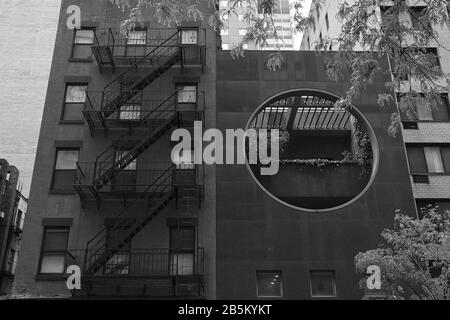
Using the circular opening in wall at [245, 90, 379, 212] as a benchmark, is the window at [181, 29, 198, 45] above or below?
above

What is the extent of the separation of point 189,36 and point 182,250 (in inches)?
429

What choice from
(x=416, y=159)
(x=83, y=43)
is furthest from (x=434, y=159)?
(x=83, y=43)

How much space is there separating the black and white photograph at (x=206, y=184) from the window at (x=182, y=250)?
0.05 m

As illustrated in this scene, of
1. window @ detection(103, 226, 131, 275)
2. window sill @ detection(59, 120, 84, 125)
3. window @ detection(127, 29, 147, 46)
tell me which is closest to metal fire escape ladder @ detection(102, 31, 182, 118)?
window @ detection(127, 29, 147, 46)

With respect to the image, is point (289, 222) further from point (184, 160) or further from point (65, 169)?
point (65, 169)

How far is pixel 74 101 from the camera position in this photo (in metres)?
23.4

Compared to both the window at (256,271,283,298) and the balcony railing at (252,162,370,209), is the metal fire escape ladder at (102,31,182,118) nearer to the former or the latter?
the balcony railing at (252,162,370,209)

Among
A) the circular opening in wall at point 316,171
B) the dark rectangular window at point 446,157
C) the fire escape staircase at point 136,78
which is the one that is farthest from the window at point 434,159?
the fire escape staircase at point 136,78

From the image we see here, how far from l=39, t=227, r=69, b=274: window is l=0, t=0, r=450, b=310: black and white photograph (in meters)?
0.05

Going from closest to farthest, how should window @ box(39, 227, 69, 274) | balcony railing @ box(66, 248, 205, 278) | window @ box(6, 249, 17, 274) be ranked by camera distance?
balcony railing @ box(66, 248, 205, 278) < window @ box(39, 227, 69, 274) < window @ box(6, 249, 17, 274)

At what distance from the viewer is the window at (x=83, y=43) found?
24.5 meters

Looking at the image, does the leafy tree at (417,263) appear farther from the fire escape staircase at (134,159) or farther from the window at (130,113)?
the window at (130,113)

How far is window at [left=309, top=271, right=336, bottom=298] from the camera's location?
19708 mm

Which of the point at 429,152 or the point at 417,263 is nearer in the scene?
the point at 417,263
